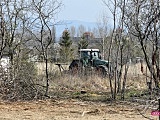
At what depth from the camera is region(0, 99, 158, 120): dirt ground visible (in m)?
9.34

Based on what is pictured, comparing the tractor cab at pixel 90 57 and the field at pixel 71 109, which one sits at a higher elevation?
the tractor cab at pixel 90 57

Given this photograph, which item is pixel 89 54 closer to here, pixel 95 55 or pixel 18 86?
pixel 95 55

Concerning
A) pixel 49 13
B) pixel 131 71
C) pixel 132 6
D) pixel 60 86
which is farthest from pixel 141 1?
pixel 131 71

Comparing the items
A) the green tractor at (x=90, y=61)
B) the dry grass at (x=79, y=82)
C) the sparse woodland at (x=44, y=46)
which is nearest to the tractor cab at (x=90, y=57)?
the green tractor at (x=90, y=61)

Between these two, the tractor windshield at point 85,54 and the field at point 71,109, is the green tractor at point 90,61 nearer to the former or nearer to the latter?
the tractor windshield at point 85,54

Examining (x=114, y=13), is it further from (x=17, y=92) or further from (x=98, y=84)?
(x=98, y=84)

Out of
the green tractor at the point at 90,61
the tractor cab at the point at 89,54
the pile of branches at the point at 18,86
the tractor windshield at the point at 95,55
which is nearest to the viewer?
the pile of branches at the point at 18,86

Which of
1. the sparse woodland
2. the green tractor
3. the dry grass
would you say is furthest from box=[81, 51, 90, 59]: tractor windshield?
the sparse woodland

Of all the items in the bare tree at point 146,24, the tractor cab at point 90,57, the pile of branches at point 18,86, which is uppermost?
the bare tree at point 146,24

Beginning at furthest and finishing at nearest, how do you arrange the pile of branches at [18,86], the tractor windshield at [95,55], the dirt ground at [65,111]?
1. the tractor windshield at [95,55]
2. the pile of branches at [18,86]
3. the dirt ground at [65,111]

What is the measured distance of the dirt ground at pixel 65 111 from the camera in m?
9.34

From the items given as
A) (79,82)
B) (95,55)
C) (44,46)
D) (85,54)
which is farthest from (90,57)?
(44,46)

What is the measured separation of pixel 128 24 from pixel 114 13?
2.60 feet

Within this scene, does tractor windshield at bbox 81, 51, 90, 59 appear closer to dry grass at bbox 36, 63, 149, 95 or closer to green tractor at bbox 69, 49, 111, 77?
green tractor at bbox 69, 49, 111, 77
